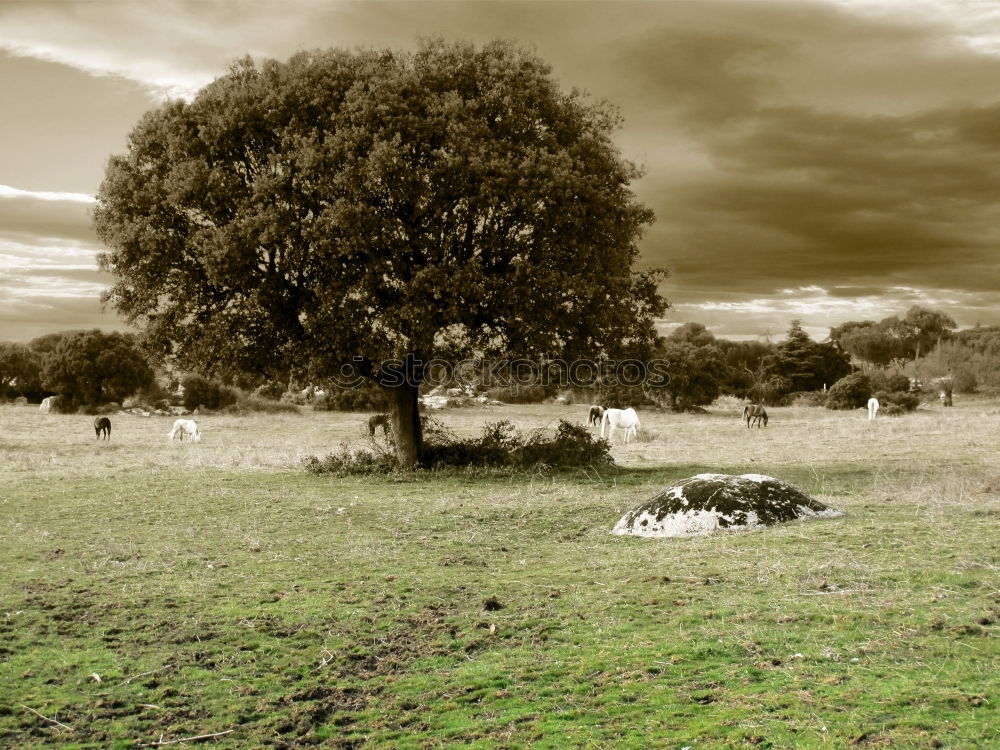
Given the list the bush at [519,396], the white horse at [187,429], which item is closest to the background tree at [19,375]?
the bush at [519,396]

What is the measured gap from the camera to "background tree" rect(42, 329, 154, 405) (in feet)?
204

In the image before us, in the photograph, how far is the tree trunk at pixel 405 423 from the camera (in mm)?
22734

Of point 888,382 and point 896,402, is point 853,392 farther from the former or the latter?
point 888,382

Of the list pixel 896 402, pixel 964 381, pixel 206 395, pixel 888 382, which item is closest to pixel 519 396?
pixel 206 395

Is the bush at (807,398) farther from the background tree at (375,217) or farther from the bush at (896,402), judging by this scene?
the background tree at (375,217)

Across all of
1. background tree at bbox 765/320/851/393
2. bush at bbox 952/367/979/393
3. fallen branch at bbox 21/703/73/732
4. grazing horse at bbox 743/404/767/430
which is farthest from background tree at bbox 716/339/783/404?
fallen branch at bbox 21/703/73/732

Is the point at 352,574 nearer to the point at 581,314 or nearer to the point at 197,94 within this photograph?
the point at 581,314

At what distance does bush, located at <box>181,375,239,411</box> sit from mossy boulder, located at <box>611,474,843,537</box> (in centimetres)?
5809

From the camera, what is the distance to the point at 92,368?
2461 inches

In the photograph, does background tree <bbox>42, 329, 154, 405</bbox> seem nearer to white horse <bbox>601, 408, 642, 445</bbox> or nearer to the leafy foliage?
white horse <bbox>601, 408, 642, 445</bbox>

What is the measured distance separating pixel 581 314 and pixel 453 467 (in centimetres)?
514

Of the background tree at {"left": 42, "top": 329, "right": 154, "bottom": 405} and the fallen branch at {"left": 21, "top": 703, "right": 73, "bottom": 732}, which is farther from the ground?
the background tree at {"left": 42, "top": 329, "right": 154, "bottom": 405}

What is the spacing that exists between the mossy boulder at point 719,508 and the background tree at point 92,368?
56155 mm

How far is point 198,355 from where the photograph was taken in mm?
21672
